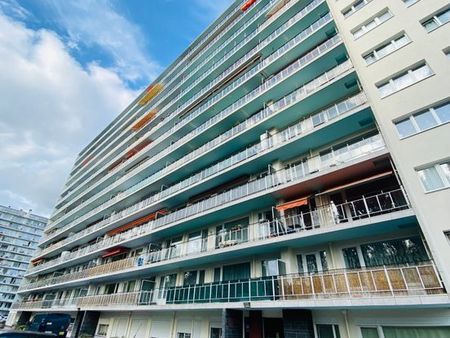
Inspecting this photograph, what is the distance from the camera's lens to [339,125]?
13.2 metres

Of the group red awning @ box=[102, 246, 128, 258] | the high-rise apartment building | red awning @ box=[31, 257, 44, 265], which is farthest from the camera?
red awning @ box=[31, 257, 44, 265]

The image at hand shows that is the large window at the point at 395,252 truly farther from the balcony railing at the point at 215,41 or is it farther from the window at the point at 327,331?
the balcony railing at the point at 215,41

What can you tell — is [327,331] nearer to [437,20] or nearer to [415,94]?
[415,94]

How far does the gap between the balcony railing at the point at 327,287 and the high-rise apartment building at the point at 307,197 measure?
0.06 meters

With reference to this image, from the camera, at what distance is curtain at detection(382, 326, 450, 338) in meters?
8.37

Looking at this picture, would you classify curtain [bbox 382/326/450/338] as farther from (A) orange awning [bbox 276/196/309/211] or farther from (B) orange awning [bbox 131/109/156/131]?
(B) orange awning [bbox 131/109/156/131]

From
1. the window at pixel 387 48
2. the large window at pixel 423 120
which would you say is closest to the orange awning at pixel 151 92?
the window at pixel 387 48

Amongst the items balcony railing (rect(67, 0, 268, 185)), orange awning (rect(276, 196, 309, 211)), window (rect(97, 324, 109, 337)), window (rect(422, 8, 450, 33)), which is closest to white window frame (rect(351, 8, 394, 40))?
window (rect(422, 8, 450, 33))

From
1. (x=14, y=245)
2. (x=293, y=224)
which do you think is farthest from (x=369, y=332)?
(x=14, y=245)

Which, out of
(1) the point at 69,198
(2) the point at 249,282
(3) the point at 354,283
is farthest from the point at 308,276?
(1) the point at 69,198

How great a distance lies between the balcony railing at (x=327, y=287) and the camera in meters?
8.53

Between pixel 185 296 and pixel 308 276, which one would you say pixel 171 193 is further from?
pixel 308 276

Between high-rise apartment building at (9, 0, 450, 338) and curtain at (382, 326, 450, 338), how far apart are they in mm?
51

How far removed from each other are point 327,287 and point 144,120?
31.4 meters
